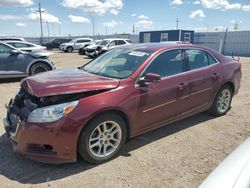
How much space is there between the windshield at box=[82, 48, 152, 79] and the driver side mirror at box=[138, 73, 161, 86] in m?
0.21

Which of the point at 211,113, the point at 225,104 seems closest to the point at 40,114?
the point at 211,113

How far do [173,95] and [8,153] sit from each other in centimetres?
263

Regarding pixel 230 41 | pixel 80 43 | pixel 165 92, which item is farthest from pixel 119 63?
pixel 230 41

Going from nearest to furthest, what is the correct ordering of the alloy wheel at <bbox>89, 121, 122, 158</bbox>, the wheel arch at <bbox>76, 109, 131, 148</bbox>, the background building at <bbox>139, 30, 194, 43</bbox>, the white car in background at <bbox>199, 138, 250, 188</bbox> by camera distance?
the white car in background at <bbox>199, 138, 250, 188</bbox> < the wheel arch at <bbox>76, 109, 131, 148</bbox> < the alloy wheel at <bbox>89, 121, 122, 158</bbox> < the background building at <bbox>139, 30, 194, 43</bbox>

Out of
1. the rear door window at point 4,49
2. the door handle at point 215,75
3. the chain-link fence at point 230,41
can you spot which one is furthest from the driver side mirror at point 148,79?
the chain-link fence at point 230,41

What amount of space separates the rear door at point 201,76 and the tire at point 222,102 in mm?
264

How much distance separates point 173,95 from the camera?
4223 millimetres

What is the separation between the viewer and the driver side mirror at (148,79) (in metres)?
3.71

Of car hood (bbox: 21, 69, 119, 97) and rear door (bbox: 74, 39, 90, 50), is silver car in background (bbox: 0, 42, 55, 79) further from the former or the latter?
rear door (bbox: 74, 39, 90, 50)

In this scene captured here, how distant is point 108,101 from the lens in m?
3.41

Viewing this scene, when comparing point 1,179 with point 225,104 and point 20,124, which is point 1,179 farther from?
point 225,104

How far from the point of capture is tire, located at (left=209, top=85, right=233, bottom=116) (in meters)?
5.28

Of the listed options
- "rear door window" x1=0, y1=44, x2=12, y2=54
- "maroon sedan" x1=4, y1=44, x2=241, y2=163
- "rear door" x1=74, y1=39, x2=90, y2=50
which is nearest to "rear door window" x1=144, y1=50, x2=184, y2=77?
"maroon sedan" x1=4, y1=44, x2=241, y2=163

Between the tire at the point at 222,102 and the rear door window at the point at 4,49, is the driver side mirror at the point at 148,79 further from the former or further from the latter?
the rear door window at the point at 4,49
